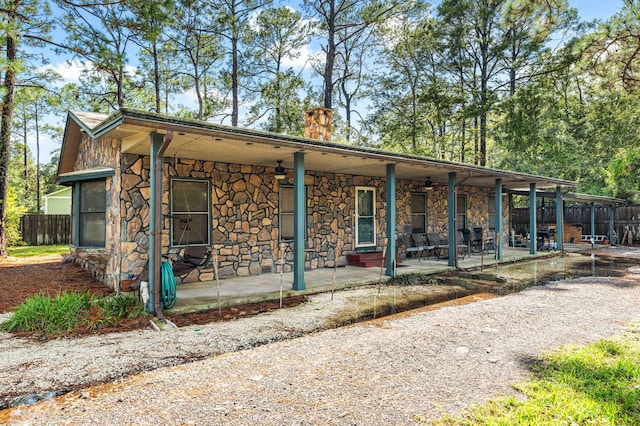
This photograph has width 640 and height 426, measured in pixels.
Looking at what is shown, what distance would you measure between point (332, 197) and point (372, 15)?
11.7 m

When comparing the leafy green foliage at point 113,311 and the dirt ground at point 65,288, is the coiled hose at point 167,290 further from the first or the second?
the leafy green foliage at point 113,311

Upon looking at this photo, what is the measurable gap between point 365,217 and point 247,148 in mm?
4898

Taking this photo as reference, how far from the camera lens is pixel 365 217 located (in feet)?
33.3

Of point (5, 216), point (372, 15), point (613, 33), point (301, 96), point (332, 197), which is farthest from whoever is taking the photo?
point (301, 96)

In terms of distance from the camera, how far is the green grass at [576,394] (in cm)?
236

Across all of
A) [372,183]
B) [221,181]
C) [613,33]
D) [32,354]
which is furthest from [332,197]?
[613,33]

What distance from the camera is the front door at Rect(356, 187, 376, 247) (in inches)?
395

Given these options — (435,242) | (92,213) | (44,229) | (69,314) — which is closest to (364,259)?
(435,242)

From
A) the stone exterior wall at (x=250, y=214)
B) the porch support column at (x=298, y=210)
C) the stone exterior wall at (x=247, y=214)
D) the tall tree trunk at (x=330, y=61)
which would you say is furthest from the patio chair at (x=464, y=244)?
the tall tree trunk at (x=330, y=61)

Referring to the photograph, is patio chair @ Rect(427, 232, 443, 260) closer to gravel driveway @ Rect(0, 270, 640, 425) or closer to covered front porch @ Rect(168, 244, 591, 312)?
covered front porch @ Rect(168, 244, 591, 312)

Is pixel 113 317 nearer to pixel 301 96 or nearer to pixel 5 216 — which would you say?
pixel 5 216

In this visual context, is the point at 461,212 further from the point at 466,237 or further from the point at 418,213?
the point at 418,213

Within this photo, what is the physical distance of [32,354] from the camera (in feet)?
11.9

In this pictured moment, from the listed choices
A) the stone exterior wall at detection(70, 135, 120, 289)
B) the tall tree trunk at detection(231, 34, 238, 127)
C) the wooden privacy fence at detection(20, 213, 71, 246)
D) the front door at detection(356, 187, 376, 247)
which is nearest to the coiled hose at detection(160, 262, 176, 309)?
the stone exterior wall at detection(70, 135, 120, 289)
